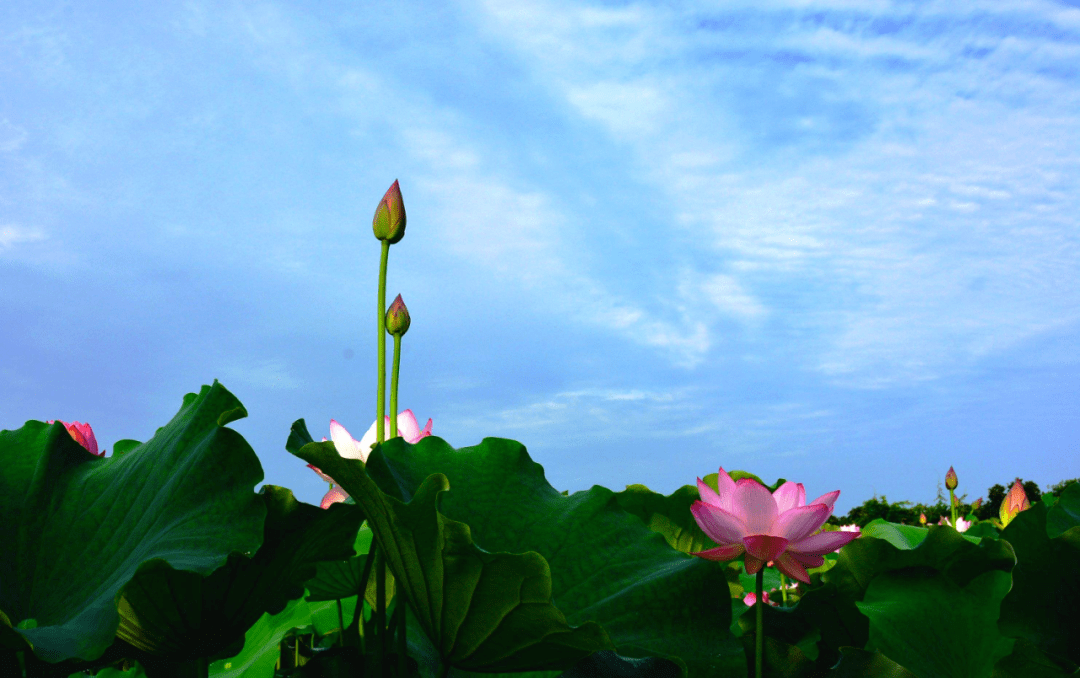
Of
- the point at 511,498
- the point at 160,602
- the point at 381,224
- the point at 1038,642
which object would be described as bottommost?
the point at 1038,642

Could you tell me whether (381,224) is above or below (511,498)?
above

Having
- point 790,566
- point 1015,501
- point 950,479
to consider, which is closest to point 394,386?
point 790,566

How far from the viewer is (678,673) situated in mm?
928

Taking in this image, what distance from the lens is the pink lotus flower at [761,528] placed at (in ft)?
3.62

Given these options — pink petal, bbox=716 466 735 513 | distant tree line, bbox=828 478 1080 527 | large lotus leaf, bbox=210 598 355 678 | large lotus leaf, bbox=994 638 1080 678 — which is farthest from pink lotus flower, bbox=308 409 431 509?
distant tree line, bbox=828 478 1080 527

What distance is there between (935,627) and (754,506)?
1.24 feet

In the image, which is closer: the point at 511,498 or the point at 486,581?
the point at 486,581

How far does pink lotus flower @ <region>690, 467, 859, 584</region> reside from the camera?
3.62 feet

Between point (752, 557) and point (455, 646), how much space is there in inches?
18.1

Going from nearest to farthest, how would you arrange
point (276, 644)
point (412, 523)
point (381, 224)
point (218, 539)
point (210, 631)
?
point (412, 523)
point (218, 539)
point (210, 631)
point (381, 224)
point (276, 644)

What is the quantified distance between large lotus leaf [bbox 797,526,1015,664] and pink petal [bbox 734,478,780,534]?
24cm

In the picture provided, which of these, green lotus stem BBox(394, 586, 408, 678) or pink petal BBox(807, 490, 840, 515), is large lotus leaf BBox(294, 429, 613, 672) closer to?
green lotus stem BBox(394, 586, 408, 678)

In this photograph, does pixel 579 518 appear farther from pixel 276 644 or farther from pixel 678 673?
pixel 276 644

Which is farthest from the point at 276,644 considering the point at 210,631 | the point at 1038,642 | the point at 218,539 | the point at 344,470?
the point at 1038,642
